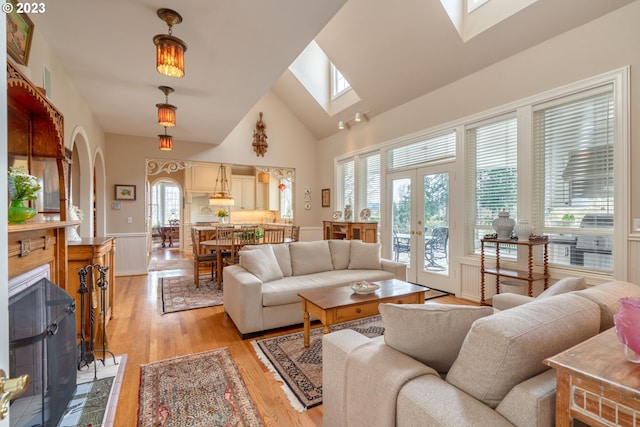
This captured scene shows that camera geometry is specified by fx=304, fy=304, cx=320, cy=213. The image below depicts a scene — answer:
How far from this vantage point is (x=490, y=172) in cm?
398

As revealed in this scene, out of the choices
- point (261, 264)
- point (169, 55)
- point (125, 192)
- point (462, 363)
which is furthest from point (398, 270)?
point (125, 192)

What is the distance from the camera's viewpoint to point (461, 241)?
4.30 metres

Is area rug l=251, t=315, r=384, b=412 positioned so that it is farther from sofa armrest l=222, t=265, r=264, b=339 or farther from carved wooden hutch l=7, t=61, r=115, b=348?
carved wooden hutch l=7, t=61, r=115, b=348

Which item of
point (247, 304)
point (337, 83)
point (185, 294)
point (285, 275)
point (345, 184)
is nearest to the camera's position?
point (247, 304)

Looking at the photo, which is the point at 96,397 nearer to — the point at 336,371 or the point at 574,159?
the point at 336,371

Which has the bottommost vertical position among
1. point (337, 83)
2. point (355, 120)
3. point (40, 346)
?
point (40, 346)

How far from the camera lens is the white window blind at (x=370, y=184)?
595 centimetres

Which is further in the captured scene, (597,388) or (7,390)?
(597,388)

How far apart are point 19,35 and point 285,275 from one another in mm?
3038

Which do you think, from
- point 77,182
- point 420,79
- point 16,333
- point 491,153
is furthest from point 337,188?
point 16,333

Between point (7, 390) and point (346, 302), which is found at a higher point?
Answer: point (7, 390)

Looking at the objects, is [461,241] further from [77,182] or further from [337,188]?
[77,182]

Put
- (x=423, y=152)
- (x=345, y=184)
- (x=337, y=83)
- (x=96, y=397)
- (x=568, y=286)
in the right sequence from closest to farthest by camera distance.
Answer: (x=568, y=286), (x=96, y=397), (x=423, y=152), (x=337, y=83), (x=345, y=184)

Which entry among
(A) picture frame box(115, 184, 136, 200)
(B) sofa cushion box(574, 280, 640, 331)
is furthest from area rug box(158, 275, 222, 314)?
(B) sofa cushion box(574, 280, 640, 331)
